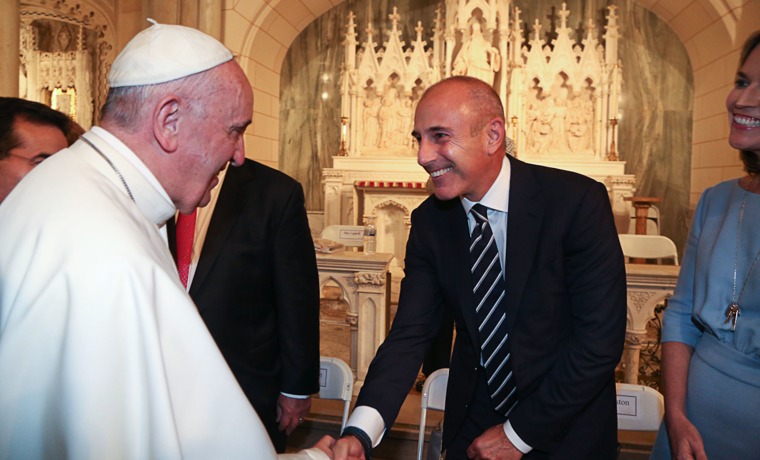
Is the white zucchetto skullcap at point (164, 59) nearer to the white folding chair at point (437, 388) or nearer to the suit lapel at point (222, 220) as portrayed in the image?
the suit lapel at point (222, 220)

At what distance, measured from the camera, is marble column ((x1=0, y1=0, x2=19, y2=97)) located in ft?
18.6

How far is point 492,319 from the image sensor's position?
6.54ft

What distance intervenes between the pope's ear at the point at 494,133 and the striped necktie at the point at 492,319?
28 cm

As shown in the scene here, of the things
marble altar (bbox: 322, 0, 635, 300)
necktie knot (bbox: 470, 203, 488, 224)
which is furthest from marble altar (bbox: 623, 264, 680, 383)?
marble altar (bbox: 322, 0, 635, 300)

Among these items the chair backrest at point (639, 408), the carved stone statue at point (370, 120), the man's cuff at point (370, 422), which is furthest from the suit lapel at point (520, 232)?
the carved stone statue at point (370, 120)

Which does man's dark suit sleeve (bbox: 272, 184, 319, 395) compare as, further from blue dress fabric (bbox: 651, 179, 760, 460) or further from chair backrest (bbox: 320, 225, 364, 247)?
chair backrest (bbox: 320, 225, 364, 247)

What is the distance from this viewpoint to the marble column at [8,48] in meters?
5.68

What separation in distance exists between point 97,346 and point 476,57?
30.3 feet

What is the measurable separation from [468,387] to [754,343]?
893 mm

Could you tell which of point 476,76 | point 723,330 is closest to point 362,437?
point 723,330

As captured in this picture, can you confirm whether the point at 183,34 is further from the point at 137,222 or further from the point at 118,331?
the point at 118,331

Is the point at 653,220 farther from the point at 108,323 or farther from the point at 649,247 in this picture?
the point at 108,323

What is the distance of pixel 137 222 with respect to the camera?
1157mm

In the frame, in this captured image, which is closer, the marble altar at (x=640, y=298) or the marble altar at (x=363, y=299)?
the marble altar at (x=640, y=298)
